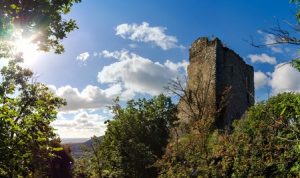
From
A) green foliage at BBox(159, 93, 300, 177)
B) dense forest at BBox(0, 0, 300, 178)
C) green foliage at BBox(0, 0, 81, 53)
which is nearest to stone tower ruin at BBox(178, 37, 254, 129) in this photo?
dense forest at BBox(0, 0, 300, 178)

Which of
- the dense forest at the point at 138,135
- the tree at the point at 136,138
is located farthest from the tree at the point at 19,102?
the tree at the point at 136,138

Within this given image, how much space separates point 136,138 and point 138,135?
79 centimetres

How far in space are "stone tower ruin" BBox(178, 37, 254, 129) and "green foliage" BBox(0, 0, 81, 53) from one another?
22.3 meters

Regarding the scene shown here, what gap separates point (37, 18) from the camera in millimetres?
13039

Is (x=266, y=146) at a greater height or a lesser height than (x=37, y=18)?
lesser

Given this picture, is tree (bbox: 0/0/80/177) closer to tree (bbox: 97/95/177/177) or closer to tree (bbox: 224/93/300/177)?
tree (bbox: 224/93/300/177)

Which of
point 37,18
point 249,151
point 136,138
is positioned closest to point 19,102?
point 37,18

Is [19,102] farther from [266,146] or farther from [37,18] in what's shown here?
[266,146]

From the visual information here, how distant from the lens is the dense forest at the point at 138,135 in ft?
34.6

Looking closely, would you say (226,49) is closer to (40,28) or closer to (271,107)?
(271,107)

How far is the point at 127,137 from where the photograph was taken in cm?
3672

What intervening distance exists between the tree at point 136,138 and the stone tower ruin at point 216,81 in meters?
2.29

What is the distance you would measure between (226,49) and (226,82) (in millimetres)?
3403

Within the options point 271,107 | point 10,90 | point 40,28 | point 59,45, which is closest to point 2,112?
point 10,90
